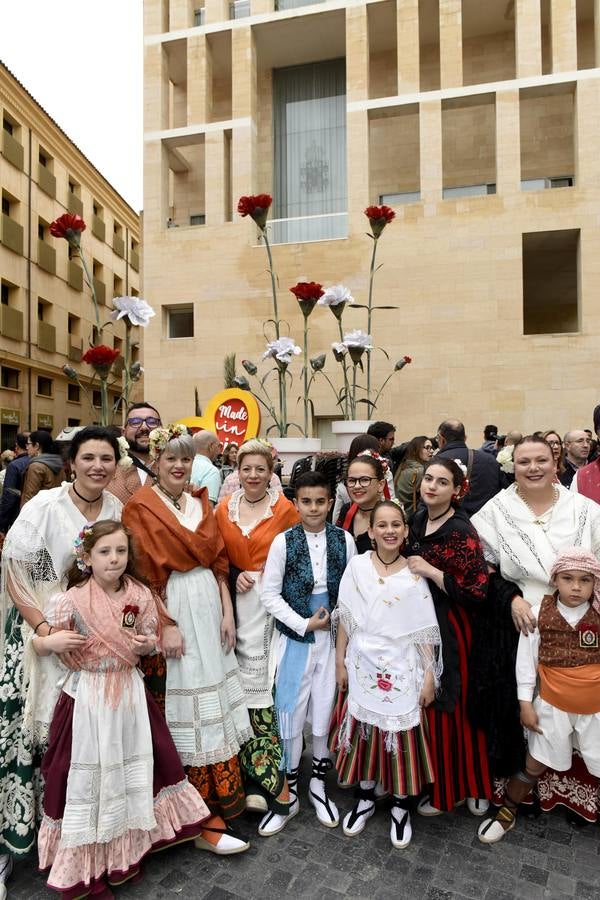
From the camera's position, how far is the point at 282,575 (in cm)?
308

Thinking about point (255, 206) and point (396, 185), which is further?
point (396, 185)

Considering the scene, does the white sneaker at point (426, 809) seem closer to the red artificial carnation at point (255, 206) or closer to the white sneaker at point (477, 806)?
the white sneaker at point (477, 806)

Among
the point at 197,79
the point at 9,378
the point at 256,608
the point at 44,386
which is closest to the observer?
the point at 256,608

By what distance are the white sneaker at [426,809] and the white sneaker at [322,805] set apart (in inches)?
17.4

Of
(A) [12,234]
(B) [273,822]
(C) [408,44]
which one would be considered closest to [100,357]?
(B) [273,822]

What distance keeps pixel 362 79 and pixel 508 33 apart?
4551 millimetres

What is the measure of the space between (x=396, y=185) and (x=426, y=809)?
53.2ft

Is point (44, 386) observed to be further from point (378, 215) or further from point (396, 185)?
point (378, 215)

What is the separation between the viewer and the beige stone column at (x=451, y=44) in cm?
1416

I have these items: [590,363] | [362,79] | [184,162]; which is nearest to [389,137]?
[362,79]

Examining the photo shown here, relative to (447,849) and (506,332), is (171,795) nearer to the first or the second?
(447,849)

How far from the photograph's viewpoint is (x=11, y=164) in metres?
21.8

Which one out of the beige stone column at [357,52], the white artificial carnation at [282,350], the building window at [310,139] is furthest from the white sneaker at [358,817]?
the beige stone column at [357,52]

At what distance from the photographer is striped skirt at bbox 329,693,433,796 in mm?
2801
